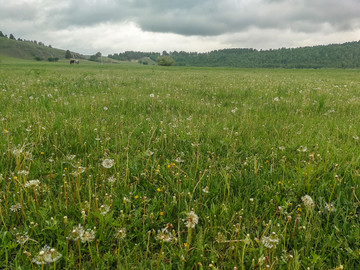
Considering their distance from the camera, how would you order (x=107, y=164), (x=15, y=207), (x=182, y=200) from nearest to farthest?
1. (x=15, y=207)
2. (x=182, y=200)
3. (x=107, y=164)

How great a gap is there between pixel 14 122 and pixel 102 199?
3.32 m

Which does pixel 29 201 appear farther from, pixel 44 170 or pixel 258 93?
pixel 258 93

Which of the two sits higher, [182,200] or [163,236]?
[163,236]

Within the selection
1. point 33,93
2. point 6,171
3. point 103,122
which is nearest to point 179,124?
point 103,122

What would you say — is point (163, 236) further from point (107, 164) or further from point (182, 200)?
point (107, 164)

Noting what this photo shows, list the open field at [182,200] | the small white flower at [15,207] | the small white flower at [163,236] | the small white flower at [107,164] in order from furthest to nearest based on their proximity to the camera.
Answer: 1. the small white flower at [107,164]
2. the small white flower at [15,207]
3. the open field at [182,200]
4. the small white flower at [163,236]

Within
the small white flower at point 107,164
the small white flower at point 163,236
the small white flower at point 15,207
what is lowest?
the small white flower at point 15,207

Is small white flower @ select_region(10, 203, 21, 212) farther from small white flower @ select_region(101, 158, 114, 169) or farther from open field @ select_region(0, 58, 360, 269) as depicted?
small white flower @ select_region(101, 158, 114, 169)

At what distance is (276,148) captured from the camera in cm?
375

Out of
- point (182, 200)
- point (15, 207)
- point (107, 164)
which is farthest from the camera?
point (107, 164)

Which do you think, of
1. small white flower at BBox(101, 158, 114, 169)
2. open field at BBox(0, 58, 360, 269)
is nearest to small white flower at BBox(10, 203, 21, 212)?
open field at BBox(0, 58, 360, 269)

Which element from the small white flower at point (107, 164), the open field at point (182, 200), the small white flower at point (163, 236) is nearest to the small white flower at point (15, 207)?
the open field at point (182, 200)

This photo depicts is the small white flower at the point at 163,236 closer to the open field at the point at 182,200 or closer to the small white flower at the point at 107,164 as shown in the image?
the open field at the point at 182,200

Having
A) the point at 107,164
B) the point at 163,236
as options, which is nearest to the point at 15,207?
the point at 107,164
